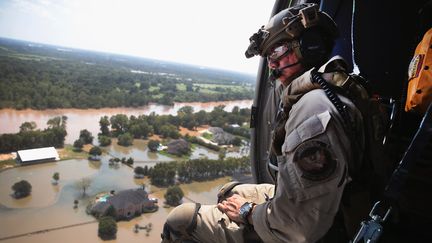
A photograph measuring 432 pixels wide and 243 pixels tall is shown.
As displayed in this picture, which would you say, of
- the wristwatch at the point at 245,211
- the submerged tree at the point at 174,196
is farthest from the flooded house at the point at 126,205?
the wristwatch at the point at 245,211

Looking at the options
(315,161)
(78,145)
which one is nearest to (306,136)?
(315,161)

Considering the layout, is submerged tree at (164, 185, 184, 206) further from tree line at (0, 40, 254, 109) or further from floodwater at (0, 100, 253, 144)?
tree line at (0, 40, 254, 109)

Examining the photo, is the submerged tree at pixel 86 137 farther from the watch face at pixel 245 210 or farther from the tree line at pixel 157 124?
the watch face at pixel 245 210

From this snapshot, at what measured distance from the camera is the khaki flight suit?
33.1 inches

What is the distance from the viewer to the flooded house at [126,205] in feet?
21.0

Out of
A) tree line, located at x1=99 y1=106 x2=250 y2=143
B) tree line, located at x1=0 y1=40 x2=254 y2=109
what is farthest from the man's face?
tree line, located at x1=0 y1=40 x2=254 y2=109

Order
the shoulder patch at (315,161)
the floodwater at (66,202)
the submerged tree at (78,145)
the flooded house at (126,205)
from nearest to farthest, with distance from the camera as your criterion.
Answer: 1. the shoulder patch at (315,161)
2. the floodwater at (66,202)
3. the flooded house at (126,205)
4. the submerged tree at (78,145)

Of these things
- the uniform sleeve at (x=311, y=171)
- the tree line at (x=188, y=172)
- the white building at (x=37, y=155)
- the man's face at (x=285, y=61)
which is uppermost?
the man's face at (x=285, y=61)

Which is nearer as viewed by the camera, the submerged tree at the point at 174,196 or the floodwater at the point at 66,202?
the floodwater at the point at 66,202

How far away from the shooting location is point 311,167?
848 millimetres

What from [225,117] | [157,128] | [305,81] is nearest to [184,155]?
[157,128]

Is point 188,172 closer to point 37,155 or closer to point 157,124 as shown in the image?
point 37,155

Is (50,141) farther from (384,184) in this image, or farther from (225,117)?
(384,184)

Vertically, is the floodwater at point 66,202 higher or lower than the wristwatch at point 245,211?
lower
